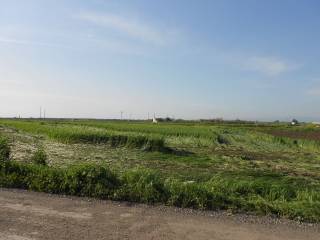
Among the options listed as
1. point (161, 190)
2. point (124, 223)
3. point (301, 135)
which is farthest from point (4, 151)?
point (301, 135)

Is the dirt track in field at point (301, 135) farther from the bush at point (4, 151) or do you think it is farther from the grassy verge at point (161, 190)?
the bush at point (4, 151)

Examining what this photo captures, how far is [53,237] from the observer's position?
5.80 m

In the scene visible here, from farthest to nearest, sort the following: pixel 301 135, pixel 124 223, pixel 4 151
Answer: pixel 301 135 → pixel 4 151 → pixel 124 223

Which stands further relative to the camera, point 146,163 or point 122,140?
point 122,140

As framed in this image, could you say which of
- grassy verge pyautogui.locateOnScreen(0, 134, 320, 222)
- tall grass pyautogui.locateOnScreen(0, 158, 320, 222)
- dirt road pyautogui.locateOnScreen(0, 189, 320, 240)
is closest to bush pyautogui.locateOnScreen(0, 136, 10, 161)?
grassy verge pyautogui.locateOnScreen(0, 134, 320, 222)

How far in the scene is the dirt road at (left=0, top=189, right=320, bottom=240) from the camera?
6.02 m

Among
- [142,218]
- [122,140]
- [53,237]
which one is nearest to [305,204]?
[142,218]

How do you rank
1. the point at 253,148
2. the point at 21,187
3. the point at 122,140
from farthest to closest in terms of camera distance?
the point at 253,148, the point at 122,140, the point at 21,187

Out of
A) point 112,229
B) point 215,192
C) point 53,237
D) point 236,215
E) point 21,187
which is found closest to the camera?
point 53,237

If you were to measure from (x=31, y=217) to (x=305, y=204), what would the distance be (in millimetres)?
4972

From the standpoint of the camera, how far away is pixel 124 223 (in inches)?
260

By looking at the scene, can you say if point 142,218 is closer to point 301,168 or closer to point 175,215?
point 175,215

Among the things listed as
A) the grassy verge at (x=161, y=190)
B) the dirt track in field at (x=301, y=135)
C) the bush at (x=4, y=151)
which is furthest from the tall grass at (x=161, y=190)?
the dirt track in field at (x=301, y=135)

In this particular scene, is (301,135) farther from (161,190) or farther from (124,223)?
(124,223)
